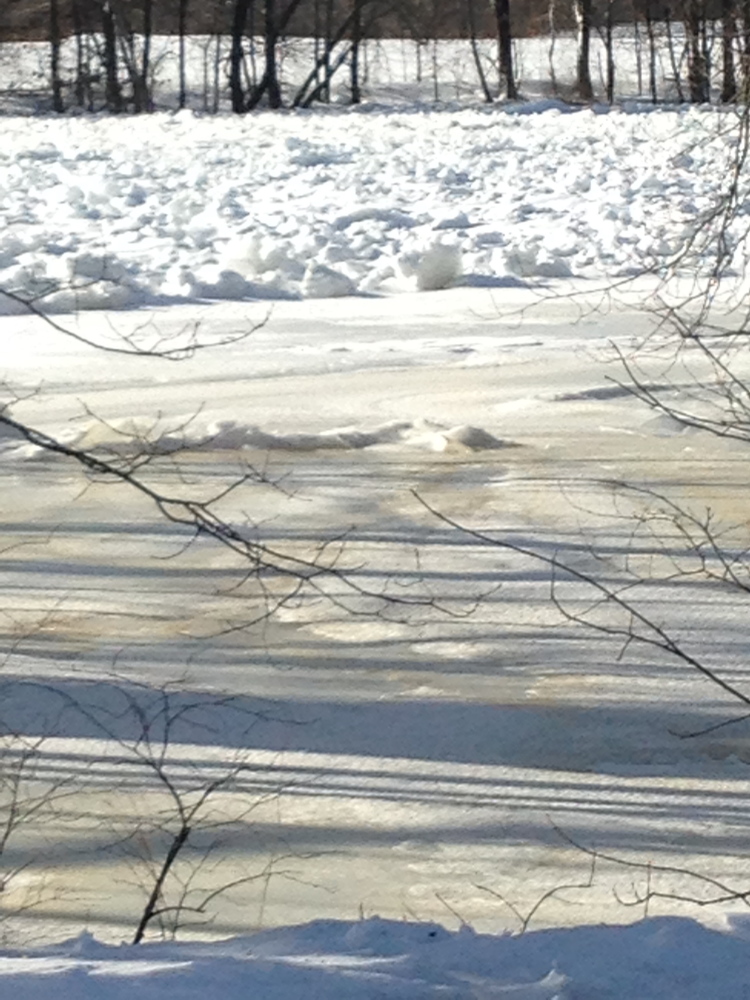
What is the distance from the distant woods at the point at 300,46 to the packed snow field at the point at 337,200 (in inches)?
240

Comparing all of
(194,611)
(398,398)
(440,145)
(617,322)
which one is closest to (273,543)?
(194,611)

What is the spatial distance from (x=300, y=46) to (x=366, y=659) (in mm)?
39972

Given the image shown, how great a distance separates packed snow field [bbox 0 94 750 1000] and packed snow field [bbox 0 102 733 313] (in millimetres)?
352

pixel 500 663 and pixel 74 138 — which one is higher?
pixel 74 138

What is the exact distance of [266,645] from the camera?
7.09 metres

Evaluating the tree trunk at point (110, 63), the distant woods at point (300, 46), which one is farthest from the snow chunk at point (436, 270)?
the tree trunk at point (110, 63)

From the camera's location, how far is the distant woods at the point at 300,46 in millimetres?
38219

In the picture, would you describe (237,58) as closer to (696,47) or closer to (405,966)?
(696,47)

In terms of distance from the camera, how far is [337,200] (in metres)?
21.6

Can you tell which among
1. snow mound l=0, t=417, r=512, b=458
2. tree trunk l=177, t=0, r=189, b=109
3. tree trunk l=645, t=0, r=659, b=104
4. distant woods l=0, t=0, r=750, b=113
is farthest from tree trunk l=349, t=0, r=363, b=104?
snow mound l=0, t=417, r=512, b=458

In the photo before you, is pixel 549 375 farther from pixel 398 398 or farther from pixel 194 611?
pixel 194 611

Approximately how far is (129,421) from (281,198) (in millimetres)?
12233

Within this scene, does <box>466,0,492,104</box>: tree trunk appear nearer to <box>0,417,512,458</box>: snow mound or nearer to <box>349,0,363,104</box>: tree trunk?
<box>349,0,363,104</box>: tree trunk

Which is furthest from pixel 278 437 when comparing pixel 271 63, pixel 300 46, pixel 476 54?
pixel 300 46
